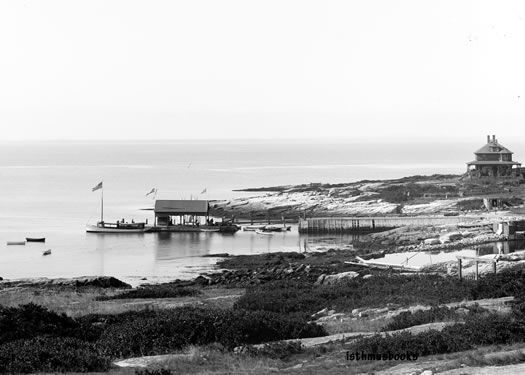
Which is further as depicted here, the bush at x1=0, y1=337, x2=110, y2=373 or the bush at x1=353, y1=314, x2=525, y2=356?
the bush at x1=353, y1=314, x2=525, y2=356

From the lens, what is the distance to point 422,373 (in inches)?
577

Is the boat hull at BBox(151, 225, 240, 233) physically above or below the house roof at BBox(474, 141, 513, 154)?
below

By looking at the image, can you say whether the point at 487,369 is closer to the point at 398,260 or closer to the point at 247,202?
the point at 398,260

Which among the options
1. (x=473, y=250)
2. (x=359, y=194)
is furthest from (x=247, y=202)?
(x=473, y=250)

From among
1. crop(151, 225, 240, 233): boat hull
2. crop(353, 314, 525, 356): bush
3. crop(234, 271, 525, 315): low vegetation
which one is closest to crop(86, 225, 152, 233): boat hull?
crop(151, 225, 240, 233): boat hull

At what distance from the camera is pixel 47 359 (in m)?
16.8

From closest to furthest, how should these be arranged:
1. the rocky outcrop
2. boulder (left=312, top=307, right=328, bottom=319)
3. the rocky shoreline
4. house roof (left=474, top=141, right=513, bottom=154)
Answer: boulder (left=312, top=307, right=328, bottom=319) → the rocky outcrop → the rocky shoreline → house roof (left=474, top=141, right=513, bottom=154)

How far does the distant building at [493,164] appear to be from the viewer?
101875mm

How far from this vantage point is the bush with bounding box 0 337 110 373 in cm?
1636

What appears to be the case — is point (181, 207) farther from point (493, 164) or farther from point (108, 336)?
point (108, 336)

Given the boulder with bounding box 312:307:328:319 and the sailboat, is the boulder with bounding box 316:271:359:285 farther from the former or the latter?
the sailboat

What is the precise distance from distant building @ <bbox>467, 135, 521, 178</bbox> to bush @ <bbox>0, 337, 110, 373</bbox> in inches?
3449

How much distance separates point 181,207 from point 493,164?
36.4 meters

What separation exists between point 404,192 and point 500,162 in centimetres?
1350
